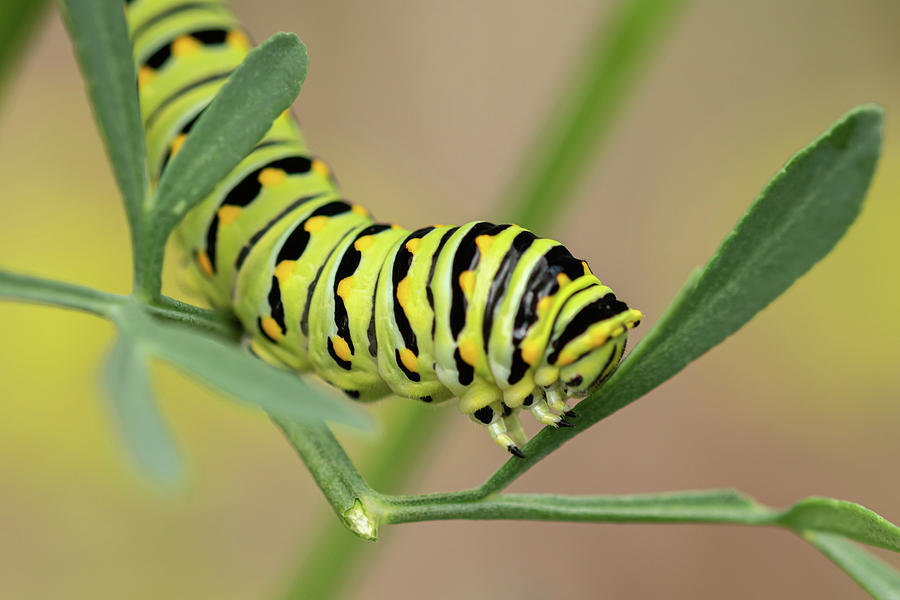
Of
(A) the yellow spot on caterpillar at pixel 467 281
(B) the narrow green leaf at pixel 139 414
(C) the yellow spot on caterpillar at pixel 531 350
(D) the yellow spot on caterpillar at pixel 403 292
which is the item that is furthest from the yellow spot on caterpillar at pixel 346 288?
(B) the narrow green leaf at pixel 139 414

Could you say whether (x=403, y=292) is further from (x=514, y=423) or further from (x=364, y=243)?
(x=514, y=423)

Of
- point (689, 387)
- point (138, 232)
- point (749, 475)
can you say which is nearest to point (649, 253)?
point (689, 387)

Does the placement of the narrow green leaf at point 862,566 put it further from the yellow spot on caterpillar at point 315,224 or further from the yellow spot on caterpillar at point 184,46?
the yellow spot on caterpillar at point 184,46

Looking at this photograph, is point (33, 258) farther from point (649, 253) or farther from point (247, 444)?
point (649, 253)

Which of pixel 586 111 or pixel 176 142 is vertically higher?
pixel 586 111

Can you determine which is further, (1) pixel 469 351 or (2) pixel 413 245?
(2) pixel 413 245

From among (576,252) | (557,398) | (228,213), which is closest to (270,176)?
(228,213)
